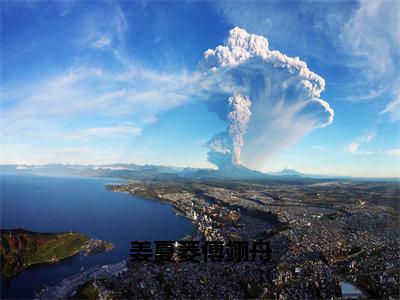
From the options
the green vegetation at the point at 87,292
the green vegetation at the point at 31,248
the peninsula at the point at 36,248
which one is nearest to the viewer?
the green vegetation at the point at 87,292

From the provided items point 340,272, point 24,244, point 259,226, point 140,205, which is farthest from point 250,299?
point 140,205

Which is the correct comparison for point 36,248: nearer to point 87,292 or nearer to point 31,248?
point 31,248

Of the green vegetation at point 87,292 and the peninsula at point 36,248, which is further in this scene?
the peninsula at point 36,248

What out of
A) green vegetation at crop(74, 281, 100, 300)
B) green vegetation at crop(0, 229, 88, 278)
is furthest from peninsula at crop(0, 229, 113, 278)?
green vegetation at crop(74, 281, 100, 300)

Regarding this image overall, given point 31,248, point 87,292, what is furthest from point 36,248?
point 87,292

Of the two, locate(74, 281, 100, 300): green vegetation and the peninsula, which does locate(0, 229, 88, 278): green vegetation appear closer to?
the peninsula

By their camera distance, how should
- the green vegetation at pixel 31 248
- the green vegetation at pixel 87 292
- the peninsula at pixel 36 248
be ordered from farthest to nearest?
the peninsula at pixel 36 248, the green vegetation at pixel 31 248, the green vegetation at pixel 87 292

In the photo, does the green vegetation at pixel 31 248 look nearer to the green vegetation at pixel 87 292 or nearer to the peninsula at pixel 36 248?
the peninsula at pixel 36 248

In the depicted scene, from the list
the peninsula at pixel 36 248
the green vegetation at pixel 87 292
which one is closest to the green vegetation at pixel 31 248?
the peninsula at pixel 36 248
